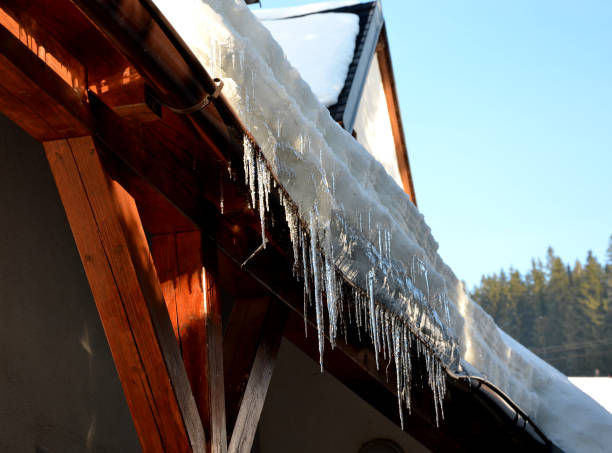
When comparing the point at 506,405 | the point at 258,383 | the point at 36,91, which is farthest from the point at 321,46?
the point at 36,91

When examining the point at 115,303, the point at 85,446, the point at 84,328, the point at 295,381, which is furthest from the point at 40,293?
the point at 295,381

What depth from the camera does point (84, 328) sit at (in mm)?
2695

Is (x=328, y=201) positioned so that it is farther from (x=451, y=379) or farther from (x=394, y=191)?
(x=451, y=379)

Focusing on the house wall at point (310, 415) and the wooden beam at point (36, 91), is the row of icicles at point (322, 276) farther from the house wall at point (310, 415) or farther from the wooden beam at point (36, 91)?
the house wall at point (310, 415)

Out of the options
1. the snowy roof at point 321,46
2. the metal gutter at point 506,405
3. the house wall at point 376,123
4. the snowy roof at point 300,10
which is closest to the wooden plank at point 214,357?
the metal gutter at point 506,405

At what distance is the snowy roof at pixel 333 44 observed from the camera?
5453 millimetres

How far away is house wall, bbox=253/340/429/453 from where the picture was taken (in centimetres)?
434

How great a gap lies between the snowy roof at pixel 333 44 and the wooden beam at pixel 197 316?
3240mm

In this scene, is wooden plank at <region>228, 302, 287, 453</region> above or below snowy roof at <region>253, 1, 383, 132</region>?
below

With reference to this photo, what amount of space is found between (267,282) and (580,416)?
1629 millimetres

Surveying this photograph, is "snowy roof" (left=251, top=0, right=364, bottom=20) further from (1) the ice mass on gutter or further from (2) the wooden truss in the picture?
(2) the wooden truss

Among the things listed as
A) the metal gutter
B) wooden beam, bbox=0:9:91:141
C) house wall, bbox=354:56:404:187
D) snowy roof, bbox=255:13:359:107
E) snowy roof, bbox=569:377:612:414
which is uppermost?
snowy roof, bbox=255:13:359:107

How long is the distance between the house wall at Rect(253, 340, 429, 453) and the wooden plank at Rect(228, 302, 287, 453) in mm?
1991

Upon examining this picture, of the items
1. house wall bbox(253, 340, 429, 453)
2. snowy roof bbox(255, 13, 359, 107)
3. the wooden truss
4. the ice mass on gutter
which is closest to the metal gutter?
the ice mass on gutter
